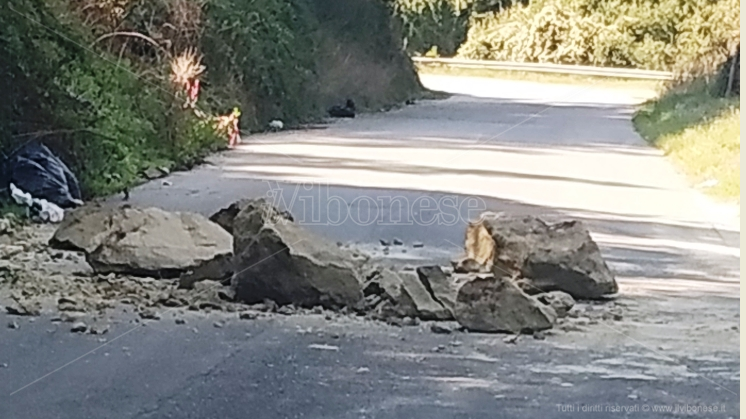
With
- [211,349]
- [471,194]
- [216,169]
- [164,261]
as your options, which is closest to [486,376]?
[211,349]

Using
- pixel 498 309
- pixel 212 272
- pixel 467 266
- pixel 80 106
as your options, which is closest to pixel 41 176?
pixel 80 106

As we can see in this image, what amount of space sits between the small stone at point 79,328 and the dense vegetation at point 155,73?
475 centimetres

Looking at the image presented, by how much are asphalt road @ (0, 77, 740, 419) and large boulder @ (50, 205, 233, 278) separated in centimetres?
105

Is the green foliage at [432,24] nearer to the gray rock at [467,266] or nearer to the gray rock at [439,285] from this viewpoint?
the gray rock at [467,266]

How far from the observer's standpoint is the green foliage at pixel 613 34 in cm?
2210

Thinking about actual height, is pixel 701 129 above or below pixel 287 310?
below

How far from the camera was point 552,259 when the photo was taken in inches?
310

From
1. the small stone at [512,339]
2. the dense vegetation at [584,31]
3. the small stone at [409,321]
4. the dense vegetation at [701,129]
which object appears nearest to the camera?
the small stone at [512,339]

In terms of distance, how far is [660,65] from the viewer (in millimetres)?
26875

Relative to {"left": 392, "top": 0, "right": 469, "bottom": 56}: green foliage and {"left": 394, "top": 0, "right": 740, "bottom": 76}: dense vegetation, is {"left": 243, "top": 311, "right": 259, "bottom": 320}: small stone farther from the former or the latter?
{"left": 392, "top": 0, "right": 469, "bottom": 56}: green foliage

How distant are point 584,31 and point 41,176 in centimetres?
1964

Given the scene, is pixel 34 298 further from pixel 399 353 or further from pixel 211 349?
pixel 399 353

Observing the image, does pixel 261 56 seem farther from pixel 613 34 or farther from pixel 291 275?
pixel 291 275

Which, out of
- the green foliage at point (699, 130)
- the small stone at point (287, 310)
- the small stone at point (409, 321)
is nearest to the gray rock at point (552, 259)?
the small stone at point (409, 321)
